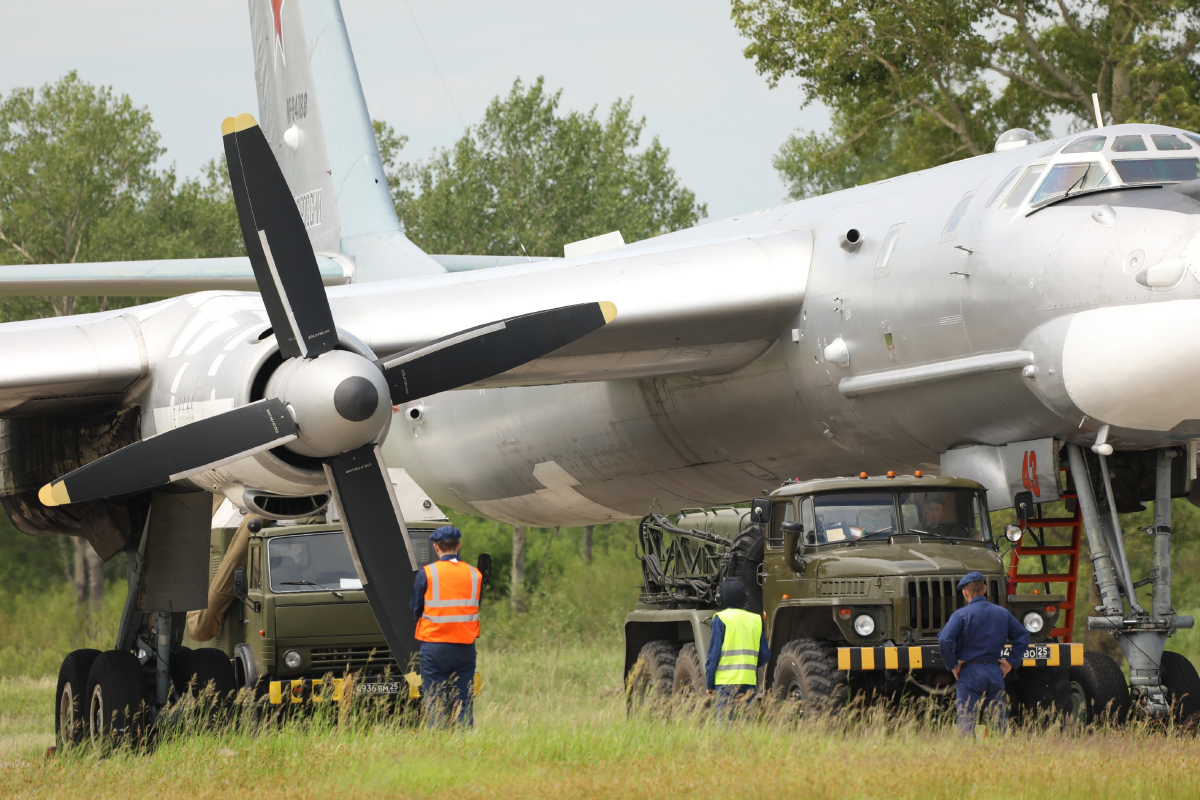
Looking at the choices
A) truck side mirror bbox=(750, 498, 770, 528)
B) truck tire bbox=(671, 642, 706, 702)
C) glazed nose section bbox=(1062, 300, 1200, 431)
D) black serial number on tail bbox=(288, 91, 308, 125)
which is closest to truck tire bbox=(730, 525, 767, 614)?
truck side mirror bbox=(750, 498, 770, 528)

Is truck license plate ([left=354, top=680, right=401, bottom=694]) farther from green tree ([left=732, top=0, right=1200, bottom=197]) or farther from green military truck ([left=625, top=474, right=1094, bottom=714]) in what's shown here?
green tree ([left=732, top=0, right=1200, bottom=197])

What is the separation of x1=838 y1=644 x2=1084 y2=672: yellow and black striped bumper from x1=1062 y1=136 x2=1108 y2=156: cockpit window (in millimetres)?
4020

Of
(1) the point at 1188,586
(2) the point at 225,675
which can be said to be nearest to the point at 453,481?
(2) the point at 225,675

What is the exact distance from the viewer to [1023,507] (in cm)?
1051

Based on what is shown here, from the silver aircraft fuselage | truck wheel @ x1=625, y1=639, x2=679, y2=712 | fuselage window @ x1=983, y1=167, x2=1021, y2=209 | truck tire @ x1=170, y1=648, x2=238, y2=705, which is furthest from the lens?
truck tire @ x1=170, y1=648, x2=238, y2=705

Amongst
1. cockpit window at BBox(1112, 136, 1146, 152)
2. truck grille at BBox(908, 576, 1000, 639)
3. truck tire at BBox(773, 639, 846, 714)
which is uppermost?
cockpit window at BBox(1112, 136, 1146, 152)

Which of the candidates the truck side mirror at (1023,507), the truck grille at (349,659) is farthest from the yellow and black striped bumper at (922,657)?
the truck grille at (349,659)

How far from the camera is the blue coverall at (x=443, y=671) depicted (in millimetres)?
9539

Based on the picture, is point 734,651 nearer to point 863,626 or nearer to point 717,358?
point 863,626

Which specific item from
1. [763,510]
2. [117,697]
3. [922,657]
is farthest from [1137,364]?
[117,697]

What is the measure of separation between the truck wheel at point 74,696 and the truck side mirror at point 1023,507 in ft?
27.0

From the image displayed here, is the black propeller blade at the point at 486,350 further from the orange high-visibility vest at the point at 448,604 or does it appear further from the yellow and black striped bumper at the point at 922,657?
the yellow and black striped bumper at the point at 922,657

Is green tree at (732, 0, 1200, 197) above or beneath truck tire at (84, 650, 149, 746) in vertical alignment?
above

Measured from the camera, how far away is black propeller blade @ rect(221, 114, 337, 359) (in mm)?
10180
